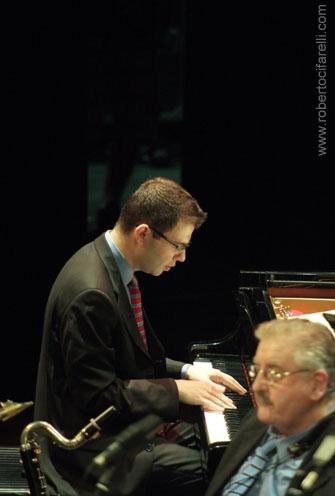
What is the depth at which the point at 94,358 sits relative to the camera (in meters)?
3.17

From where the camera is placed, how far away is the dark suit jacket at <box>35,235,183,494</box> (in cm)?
318

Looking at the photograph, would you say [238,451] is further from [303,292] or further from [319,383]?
[303,292]

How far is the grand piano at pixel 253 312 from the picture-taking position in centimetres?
348

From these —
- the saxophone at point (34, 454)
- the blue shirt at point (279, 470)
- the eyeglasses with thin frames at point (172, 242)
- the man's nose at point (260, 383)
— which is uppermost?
the eyeglasses with thin frames at point (172, 242)

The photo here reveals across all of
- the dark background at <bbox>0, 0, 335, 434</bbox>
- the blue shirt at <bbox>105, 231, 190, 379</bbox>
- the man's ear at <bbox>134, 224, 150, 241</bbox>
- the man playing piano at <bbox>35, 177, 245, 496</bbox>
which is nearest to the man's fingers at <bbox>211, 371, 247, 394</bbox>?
the man playing piano at <bbox>35, 177, 245, 496</bbox>

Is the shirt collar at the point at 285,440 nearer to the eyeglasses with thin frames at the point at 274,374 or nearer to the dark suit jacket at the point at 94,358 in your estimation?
the eyeglasses with thin frames at the point at 274,374

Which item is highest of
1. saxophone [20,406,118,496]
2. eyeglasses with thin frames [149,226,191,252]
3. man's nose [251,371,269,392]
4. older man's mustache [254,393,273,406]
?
eyeglasses with thin frames [149,226,191,252]

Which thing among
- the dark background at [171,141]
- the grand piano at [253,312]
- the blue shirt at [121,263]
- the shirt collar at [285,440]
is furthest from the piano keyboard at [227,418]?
the dark background at [171,141]

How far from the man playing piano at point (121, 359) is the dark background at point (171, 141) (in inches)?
77.1

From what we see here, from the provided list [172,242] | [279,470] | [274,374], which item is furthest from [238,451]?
[172,242]

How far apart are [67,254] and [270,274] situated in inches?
68.4

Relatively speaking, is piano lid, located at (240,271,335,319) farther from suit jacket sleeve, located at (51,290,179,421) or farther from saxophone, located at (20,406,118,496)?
saxophone, located at (20,406,118,496)

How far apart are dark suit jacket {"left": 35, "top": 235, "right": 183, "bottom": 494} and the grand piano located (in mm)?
256

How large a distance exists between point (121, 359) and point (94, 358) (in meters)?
0.21
